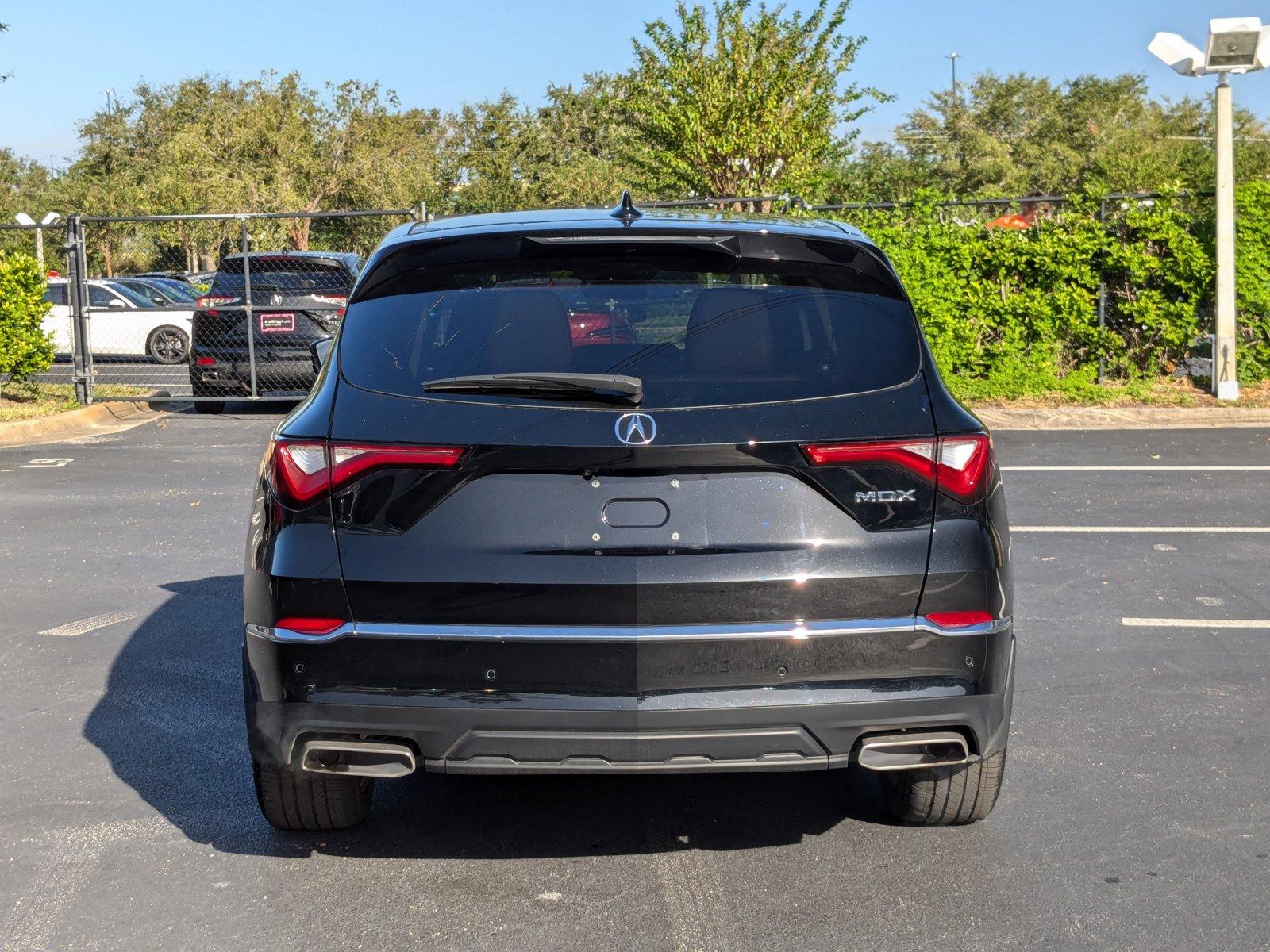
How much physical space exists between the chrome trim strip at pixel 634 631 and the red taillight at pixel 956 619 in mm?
62

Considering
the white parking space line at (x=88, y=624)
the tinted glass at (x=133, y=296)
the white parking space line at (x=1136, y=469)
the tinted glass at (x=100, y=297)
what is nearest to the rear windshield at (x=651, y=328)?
the white parking space line at (x=88, y=624)

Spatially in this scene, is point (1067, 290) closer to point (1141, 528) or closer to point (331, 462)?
point (1141, 528)

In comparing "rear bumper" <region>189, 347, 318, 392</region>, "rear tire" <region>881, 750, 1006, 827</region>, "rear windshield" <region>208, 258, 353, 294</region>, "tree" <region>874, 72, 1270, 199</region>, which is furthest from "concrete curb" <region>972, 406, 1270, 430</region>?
"tree" <region>874, 72, 1270, 199</region>

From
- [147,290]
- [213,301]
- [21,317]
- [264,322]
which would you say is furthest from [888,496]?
[147,290]

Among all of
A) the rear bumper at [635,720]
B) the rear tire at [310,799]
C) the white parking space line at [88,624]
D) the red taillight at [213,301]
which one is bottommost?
the white parking space line at [88,624]

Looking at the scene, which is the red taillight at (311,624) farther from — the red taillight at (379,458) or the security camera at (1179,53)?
the security camera at (1179,53)

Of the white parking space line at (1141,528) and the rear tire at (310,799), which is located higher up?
the rear tire at (310,799)

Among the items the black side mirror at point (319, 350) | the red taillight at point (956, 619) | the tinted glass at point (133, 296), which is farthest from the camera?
the tinted glass at point (133, 296)

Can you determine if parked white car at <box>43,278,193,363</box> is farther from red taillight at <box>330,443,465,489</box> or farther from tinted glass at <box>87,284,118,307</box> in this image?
red taillight at <box>330,443,465,489</box>

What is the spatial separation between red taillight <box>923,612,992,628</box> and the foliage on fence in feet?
48.0

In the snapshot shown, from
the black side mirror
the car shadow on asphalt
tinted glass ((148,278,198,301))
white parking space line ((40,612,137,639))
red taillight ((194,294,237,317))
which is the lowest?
the car shadow on asphalt

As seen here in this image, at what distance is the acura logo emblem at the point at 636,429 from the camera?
346cm

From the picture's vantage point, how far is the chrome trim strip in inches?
136

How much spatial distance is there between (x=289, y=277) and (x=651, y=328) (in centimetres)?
1364
